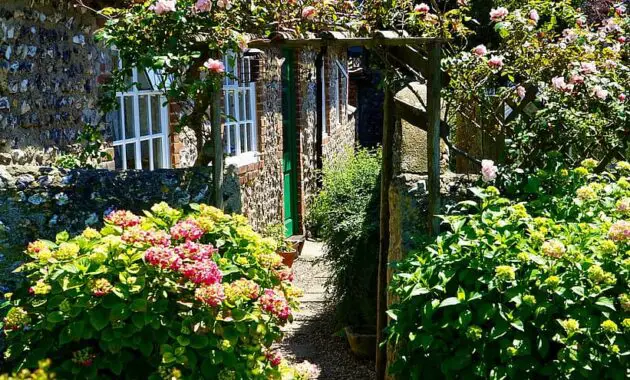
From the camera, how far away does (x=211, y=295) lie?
3102 millimetres

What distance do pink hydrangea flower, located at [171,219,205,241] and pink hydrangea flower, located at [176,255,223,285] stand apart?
8.7 inches

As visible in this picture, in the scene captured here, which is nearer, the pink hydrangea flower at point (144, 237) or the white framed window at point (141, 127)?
the pink hydrangea flower at point (144, 237)

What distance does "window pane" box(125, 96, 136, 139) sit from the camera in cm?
591

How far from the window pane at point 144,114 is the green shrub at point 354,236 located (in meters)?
1.53

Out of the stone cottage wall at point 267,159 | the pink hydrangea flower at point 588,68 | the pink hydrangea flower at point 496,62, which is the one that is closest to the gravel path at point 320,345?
the stone cottage wall at point 267,159

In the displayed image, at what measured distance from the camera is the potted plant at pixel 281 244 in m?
8.62

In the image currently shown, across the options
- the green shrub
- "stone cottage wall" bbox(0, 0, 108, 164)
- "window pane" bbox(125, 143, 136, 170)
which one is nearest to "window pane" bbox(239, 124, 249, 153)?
the green shrub

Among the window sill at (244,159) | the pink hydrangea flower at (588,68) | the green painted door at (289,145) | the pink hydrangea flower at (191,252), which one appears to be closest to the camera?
the pink hydrangea flower at (191,252)

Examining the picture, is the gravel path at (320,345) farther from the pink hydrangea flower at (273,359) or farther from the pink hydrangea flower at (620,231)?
the pink hydrangea flower at (620,231)

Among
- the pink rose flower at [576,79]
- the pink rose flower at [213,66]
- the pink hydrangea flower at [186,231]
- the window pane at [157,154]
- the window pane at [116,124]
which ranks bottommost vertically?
the pink hydrangea flower at [186,231]

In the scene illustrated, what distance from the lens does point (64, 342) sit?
10.2ft

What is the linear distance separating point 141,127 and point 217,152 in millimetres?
1776

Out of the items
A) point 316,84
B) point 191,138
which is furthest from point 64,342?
point 316,84

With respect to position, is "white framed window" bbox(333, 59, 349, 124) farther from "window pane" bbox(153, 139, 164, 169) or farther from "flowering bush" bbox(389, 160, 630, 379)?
"flowering bush" bbox(389, 160, 630, 379)
